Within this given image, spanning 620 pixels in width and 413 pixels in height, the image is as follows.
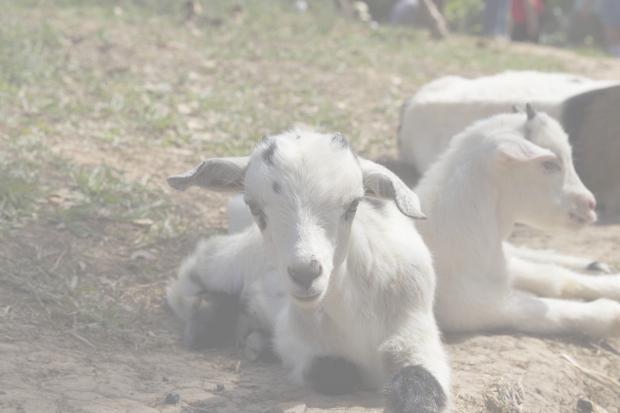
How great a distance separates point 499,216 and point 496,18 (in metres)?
9.30

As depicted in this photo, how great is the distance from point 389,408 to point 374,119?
5.08 metres

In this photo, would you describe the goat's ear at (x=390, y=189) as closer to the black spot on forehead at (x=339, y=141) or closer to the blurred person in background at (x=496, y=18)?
the black spot on forehead at (x=339, y=141)

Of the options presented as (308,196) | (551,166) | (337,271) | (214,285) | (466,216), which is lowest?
(214,285)

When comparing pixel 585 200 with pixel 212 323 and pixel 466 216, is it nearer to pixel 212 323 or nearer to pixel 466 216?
pixel 466 216

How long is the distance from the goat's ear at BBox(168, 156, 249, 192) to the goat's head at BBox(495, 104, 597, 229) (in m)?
1.59

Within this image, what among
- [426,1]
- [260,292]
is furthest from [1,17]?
[260,292]

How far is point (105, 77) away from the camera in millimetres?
8648

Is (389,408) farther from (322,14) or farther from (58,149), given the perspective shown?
(322,14)

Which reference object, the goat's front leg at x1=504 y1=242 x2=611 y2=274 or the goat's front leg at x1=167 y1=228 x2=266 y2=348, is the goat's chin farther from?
the goat's front leg at x1=504 y1=242 x2=611 y2=274

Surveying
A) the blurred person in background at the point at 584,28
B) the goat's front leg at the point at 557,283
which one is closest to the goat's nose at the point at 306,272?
the goat's front leg at the point at 557,283

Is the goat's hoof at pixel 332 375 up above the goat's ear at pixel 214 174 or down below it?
below

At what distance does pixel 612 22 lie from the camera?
525 inches

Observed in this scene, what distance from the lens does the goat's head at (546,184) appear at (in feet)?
16.6

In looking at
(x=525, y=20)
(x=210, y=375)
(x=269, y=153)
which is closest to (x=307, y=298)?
(x=269, y=153)
